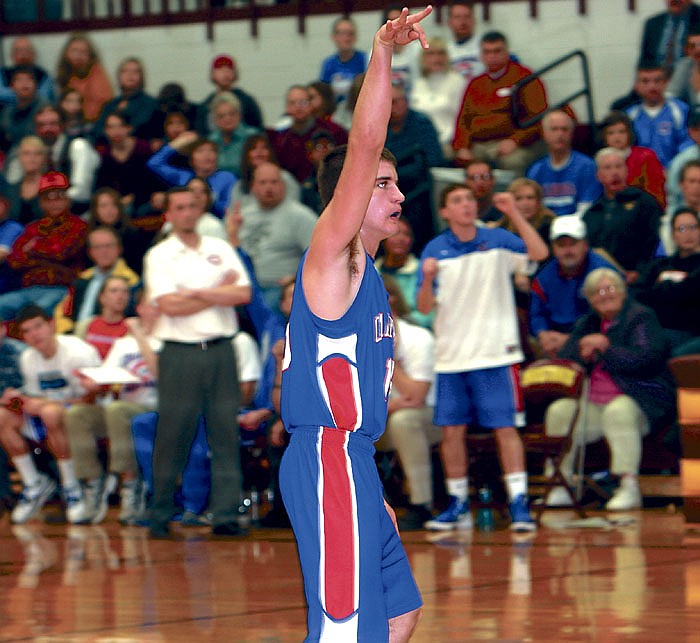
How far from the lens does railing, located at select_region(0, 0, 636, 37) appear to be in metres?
15.7

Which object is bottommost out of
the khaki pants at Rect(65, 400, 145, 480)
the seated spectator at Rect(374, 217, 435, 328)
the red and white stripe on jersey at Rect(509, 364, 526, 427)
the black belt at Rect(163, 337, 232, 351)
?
the khaki pants at Rect(65, 400, 145, 480)

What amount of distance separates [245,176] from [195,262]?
2.42 metres

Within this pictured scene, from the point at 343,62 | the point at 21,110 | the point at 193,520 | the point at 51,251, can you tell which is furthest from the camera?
the point at 21,110

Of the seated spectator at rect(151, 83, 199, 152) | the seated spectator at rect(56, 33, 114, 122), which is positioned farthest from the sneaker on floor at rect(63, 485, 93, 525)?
the seated spectator at rect(56, 33, 114, 122)

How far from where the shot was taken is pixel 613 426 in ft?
33.3

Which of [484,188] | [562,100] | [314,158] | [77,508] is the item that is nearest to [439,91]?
[562,100]

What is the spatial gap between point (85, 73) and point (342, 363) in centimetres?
1211

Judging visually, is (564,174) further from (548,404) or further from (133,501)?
(133,501)

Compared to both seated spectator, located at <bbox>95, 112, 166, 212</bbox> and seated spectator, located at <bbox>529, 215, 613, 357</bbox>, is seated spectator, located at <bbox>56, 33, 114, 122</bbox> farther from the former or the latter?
seated spectator, located at <bbox>529, 215, 613, 357</bbox>

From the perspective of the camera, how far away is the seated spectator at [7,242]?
44.2ft

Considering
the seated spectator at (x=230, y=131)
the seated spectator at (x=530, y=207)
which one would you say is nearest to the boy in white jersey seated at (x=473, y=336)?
the seated spectator at (x=530, y=207)

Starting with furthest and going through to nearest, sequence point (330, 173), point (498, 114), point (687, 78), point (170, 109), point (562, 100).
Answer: point (170, 109)
point (562, 100)
point (498, 114)
point (687, 78)
point (330, 173)

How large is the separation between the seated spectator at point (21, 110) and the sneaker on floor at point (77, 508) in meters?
5.00

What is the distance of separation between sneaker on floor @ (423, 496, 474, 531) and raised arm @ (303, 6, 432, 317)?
19.5ft
